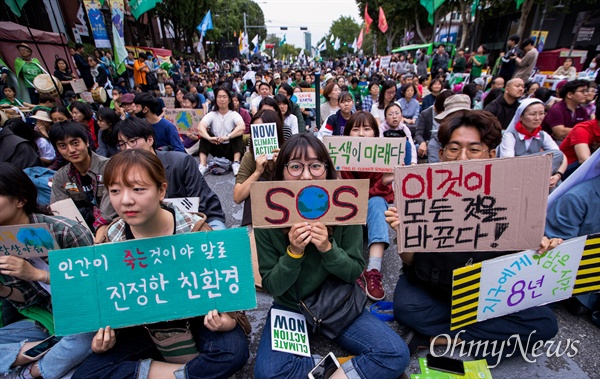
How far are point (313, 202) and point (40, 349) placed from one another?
6.62 ft

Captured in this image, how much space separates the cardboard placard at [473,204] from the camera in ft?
5.27

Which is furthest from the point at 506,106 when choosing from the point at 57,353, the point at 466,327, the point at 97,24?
the point at 97,24

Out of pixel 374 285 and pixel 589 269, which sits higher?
pixel 589 269

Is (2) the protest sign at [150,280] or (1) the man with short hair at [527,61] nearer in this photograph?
(2) the protest sign at [150,280]

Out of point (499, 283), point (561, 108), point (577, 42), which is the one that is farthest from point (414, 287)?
point (577, 42)

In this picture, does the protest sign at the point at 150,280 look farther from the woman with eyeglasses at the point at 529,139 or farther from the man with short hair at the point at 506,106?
the man with short hair at the point at 506,106

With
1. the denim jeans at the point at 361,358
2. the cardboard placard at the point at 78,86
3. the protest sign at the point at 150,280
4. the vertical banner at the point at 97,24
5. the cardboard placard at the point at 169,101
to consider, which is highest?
the vertical banner at the point at 97,24

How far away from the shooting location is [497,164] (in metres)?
Answer: 1.59

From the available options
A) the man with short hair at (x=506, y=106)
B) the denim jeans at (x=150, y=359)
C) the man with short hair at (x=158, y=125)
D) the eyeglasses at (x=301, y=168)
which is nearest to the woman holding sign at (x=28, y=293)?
the denim jeans at (x=150, y=359)

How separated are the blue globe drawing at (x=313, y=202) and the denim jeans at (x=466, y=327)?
106cm

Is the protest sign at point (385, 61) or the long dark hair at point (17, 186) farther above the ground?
the protest sign at point (385, 61)

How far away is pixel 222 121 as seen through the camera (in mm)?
6031

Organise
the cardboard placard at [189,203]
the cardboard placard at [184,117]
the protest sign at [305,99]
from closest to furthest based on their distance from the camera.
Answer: the cardboard placard at [189,203], the cardboard placard at [184,117], the protest sign at [305,99]

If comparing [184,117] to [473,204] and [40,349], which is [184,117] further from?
[473,204]
